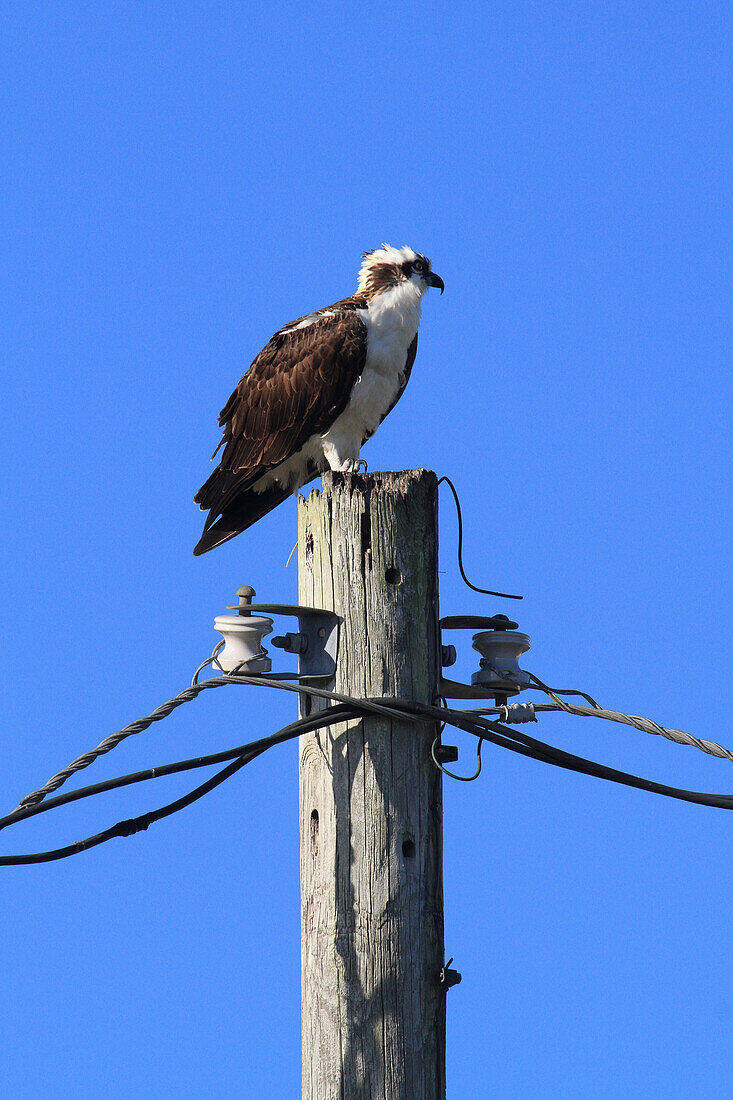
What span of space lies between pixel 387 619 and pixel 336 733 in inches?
15.6

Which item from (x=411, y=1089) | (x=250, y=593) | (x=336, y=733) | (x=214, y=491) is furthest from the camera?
(x=214, y=491)

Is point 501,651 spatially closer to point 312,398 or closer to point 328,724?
point 328,724

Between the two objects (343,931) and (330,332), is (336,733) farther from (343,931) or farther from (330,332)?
(330,332)

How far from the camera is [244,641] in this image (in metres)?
4.06

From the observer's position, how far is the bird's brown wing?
6.62 m

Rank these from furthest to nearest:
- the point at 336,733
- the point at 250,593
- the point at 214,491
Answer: the point at 214,491 < the point at 250,593 < the point at 336,733

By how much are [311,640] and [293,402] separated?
9.29 feet

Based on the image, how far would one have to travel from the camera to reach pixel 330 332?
265 inches

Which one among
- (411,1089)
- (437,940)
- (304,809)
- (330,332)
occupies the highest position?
(330,332)

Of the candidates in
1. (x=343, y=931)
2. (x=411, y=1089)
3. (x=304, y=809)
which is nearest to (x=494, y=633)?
(x=304, y=809)

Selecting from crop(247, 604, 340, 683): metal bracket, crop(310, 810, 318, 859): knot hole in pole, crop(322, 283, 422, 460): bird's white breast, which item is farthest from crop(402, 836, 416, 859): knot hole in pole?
crop(322, 283, 422, 460): bird's white breast

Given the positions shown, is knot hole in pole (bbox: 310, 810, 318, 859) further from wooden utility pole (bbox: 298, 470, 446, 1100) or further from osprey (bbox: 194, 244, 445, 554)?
osprey (bbox: 194, 244, 445, 554)

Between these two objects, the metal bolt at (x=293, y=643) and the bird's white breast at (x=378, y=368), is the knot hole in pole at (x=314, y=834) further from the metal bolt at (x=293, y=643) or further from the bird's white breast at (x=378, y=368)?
the bird's white breast at (x=378, y=368)

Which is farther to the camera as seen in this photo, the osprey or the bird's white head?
the bird's white head
